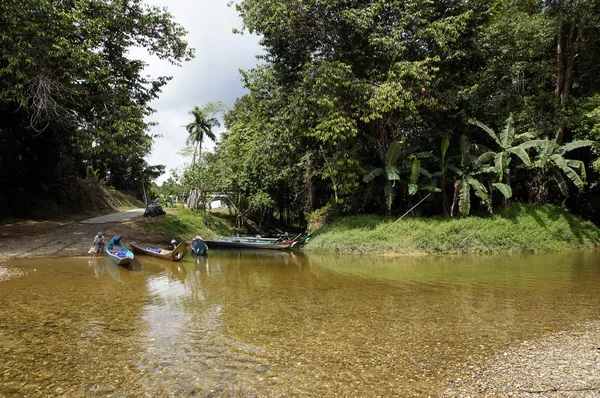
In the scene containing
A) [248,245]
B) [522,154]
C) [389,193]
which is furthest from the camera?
[248,245]

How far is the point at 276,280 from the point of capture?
931 cm

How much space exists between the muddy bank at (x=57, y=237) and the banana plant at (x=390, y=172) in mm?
10311

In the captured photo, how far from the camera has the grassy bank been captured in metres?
14.3

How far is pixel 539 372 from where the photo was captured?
3.56 metres

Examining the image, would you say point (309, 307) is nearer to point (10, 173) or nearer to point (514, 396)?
point (514, 396)

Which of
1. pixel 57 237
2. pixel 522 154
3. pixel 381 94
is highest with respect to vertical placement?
pixel 381 94

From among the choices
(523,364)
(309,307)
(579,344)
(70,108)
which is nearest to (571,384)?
(523,364)

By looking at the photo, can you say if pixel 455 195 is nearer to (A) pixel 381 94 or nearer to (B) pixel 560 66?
(A) pixel 381 94

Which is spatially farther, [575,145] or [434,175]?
[434,175]

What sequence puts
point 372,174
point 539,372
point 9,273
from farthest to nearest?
1. point 372,174
2. point 9,273
3. point 539,372

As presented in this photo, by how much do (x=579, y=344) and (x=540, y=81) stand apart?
1860 centimetres

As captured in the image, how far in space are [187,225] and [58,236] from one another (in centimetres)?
627

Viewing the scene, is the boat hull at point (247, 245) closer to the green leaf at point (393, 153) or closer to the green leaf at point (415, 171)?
the green leaf at point (393, 153)

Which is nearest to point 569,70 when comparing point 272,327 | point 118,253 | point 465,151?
point 465,151
